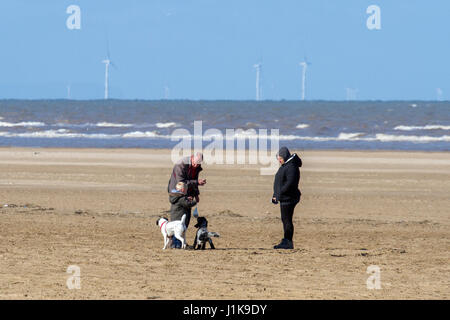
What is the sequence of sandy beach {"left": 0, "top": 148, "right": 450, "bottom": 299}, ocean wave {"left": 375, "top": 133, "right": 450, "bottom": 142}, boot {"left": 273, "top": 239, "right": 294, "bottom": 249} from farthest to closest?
ocean wave {"left": 375, "top": 133, "right": 450, "bottom": 142}
boot {"left": 273, "top": 239, "right": 294, "bottom": 249}
sandy beach {"left": 0, "top": 148, "right": 450, "bottom": 299}

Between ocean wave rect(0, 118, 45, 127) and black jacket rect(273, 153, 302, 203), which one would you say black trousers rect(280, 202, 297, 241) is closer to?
black jacket rect(273, 153, 302, 203)

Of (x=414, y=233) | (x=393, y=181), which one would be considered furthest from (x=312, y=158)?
(x=414, y=233)

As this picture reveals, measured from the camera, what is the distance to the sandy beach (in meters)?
9.85

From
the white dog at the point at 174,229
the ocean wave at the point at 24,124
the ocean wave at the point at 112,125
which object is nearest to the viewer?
the white dog at the point at 174,229

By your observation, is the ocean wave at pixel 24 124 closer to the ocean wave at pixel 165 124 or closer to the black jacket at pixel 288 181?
the ocean wave at pixel 165 124

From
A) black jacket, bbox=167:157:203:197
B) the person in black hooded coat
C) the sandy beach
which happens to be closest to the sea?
the sandy beach

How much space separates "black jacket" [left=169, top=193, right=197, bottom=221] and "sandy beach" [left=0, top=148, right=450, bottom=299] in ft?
2.11

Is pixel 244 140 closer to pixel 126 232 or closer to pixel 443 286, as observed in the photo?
pixel 126 232

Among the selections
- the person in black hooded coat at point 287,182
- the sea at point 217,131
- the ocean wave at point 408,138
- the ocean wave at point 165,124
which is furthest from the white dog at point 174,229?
the ocean wave at point 165,124

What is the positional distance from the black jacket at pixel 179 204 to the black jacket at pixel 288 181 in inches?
49.4

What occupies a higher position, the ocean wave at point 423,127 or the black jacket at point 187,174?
the ocean wave at point 423,127

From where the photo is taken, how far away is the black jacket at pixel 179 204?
12.5m

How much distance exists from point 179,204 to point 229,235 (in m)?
2.30
